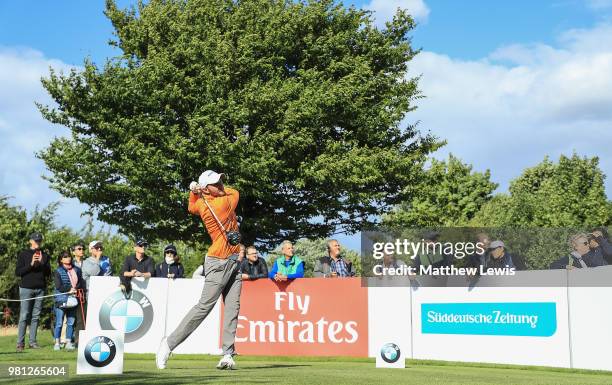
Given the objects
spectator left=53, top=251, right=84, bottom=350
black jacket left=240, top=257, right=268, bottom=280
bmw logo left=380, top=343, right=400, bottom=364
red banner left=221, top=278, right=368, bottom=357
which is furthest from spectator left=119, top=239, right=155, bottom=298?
bmw logo left=380, top=343, right=400, bottom=364

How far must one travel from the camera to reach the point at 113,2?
34.3 m

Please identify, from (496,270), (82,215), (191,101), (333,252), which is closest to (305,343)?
(333,252)

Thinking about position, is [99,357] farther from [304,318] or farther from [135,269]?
[135,269]

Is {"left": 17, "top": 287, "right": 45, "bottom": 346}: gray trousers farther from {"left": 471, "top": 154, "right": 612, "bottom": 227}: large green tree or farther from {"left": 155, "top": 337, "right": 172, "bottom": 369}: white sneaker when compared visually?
{"left": 471, "top": 154, "right": 612, "bottom": 227}: large green tree

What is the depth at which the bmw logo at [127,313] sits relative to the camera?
15.8 meters

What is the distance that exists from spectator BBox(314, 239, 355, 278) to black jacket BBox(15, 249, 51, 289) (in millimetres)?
5800

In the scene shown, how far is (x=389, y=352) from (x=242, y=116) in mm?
19232

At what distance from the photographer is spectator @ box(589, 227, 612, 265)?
45.7ft

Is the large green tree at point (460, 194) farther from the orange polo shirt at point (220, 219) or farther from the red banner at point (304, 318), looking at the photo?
the orange polo shirt at point (220, 219)

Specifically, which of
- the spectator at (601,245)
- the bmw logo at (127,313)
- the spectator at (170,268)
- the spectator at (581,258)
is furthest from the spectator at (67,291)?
the spectator at (601,245)

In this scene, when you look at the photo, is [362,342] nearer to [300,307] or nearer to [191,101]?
[300,307]

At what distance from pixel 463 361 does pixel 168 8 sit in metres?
22.9

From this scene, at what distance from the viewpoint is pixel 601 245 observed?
14.2 metres

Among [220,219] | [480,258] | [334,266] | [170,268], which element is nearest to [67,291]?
[170,268]
